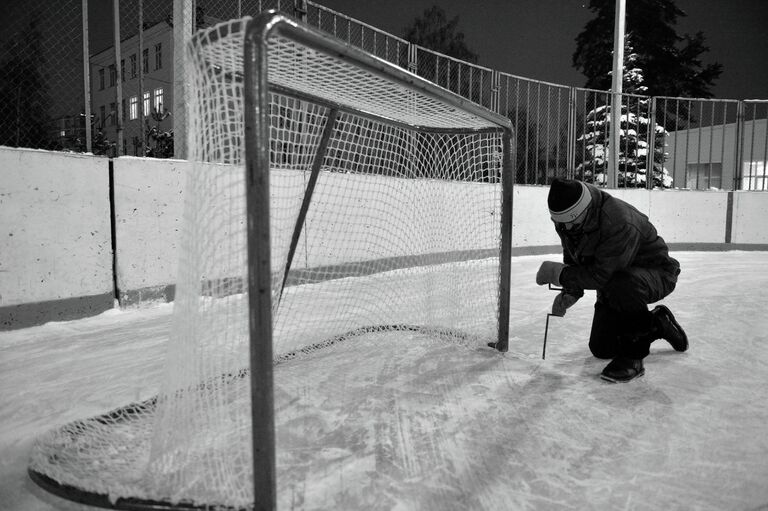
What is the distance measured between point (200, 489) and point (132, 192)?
2543 millimetres

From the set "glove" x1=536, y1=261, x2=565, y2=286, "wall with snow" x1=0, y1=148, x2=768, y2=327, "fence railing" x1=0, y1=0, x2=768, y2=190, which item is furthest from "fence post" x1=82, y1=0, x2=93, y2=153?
"glove" x1=536, y1=261, x2=565, y2=286

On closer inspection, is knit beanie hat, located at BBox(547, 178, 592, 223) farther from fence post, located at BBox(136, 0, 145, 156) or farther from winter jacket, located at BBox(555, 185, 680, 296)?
fence post, located at BBox(136, 0, 145, 156)

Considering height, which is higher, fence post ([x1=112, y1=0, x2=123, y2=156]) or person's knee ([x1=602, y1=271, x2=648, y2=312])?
fence post ([x1=112, y1=0, x2=123, y2=156])

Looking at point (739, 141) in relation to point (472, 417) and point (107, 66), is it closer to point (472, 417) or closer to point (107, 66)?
point (472, 417)

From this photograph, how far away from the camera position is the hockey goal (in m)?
1.12

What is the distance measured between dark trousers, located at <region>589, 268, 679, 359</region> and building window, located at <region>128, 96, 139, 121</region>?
143 inches

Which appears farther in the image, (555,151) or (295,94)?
(555,151)

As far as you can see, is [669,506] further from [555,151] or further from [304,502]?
[555,151]

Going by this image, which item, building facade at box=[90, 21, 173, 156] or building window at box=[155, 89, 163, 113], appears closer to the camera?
building facade at box=[90, 21, 173, 156]

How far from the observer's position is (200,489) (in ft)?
4.15

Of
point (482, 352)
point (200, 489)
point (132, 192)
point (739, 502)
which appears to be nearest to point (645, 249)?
point (482, 352)

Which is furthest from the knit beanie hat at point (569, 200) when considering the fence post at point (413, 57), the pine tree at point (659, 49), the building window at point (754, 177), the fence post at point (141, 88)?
the pine tree at point (659, 49)

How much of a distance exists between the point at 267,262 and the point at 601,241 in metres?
1.54

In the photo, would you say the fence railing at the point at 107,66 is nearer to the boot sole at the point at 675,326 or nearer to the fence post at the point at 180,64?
the fence post at the point at 180,64
